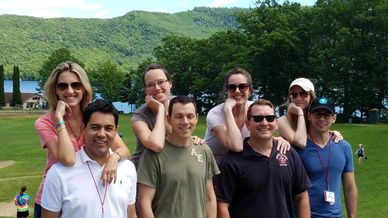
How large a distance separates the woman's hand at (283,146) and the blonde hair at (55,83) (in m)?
1.73

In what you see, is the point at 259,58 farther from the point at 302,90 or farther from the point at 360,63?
the point at 302,90

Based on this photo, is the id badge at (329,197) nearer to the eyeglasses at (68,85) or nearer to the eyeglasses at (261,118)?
the eyeglasses at (261,118)

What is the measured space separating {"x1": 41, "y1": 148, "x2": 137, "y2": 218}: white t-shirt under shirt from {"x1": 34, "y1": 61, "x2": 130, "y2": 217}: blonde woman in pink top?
293 millimetres

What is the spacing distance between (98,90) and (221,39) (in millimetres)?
42409

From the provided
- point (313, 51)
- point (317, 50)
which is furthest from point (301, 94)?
point (313, 51)

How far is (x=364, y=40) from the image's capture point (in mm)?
55156

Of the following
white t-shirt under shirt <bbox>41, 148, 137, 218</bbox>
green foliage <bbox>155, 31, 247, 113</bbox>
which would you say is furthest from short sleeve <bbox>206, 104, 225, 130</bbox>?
green foliage <bbox>155, 31, 247, 113</bbox>

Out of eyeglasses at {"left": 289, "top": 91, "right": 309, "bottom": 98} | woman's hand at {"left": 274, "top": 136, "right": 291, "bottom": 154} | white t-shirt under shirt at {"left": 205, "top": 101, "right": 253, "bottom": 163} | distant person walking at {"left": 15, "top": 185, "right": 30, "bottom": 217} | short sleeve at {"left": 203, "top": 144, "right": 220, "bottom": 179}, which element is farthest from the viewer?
distant person walking at {"left": 15, "top": 185, "right": 30, "bottom": 217}

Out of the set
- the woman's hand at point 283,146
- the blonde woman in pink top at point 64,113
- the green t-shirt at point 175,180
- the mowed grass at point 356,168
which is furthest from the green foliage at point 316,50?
the blonde woman in pink top at point 64,113

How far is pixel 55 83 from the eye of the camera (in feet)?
15.4

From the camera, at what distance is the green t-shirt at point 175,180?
460cm

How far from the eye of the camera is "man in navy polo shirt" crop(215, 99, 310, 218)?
479 centimetres

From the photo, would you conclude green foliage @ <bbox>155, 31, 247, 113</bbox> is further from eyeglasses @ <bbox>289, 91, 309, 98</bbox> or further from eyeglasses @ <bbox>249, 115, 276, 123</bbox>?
eyeglasses @ <bbox>249, 115, 276, 123</bbox>

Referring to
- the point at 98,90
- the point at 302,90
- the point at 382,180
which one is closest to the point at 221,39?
the point at 98,90
